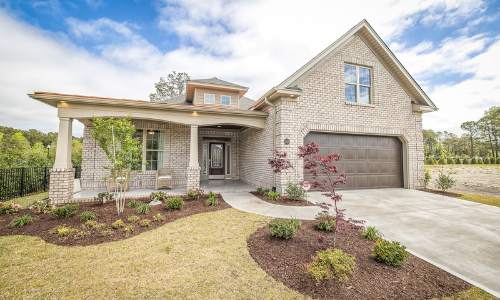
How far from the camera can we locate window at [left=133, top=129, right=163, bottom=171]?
9.02 m

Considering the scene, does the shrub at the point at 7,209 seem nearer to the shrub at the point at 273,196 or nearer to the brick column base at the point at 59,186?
the brick column base at the point at 59,186

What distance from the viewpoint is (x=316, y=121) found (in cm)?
781

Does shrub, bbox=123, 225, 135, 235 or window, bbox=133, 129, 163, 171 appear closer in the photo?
shrub, bbox=123, 225, 135, 235

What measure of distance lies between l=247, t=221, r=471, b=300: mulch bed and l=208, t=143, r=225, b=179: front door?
28.7 ft

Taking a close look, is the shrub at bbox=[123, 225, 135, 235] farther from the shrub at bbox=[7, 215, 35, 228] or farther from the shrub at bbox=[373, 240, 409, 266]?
the shrub at bbox=[373, 240, 409, 266]

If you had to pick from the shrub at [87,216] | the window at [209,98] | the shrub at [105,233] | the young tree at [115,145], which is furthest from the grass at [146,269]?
the window at [209,98]

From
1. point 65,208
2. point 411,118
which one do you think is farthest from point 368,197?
point 65,208

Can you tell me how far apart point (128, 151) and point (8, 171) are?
6.52m

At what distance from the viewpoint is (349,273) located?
256cm

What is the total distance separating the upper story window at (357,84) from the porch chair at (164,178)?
8240 mm

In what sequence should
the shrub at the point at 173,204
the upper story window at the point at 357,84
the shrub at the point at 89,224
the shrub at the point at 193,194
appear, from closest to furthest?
the shrub at the point at 89,224 → the shrub at the point at 173,204 → the shrub at the point at 193,194 → the upper story window at the point at 357,84

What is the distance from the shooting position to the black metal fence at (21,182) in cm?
745

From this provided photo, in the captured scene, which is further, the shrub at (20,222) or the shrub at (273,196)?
the shrub at (273,196)

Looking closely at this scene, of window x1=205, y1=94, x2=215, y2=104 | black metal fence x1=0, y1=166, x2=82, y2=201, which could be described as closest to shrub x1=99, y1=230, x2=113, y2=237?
black metal fence x1=0, y1=166, x2=82, y2=201
